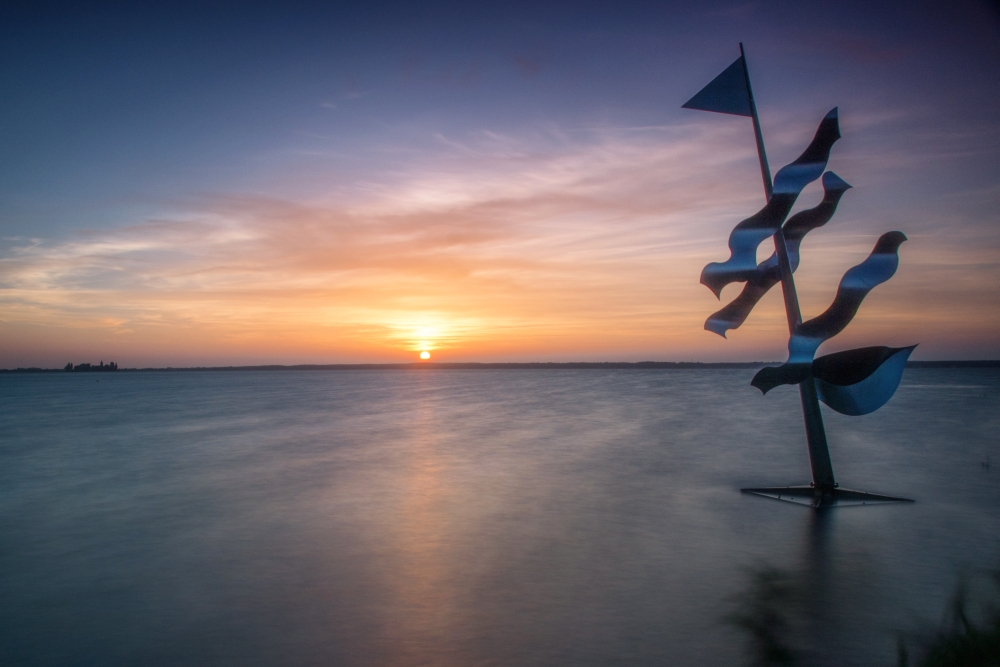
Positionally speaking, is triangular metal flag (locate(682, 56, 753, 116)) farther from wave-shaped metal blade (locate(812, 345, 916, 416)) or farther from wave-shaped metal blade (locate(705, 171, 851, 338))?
wave-shaped metal blade (locate(812, 345, 916, 416))

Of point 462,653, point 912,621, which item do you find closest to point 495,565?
point 462,653

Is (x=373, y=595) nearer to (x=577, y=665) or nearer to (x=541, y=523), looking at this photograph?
(x=577, y=665)

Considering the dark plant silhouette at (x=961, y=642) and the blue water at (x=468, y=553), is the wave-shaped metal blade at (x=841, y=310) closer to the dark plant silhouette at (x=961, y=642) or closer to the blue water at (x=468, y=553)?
the blue water at (x=468, y=553)

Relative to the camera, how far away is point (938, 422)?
1922 centimetres

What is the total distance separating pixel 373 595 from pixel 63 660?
6.42 ft

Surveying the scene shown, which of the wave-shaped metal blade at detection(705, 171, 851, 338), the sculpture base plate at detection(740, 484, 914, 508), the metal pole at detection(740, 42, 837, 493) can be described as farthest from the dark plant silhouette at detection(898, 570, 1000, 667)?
the wave-shaped metal blade at detection(705, 171, 851, 338)

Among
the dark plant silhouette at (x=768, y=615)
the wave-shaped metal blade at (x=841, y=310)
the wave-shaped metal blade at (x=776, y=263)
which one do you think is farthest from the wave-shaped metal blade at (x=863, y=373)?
the dark plant silhouette at (x=768, y=615)

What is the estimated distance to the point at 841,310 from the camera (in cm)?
634

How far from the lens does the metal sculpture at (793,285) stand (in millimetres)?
6348

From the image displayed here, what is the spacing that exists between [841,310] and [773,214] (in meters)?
1.23

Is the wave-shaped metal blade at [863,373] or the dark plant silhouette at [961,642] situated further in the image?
the wave-shaped metal blade at [863,373]

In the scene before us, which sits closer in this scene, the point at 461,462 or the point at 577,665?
the point at 577,665

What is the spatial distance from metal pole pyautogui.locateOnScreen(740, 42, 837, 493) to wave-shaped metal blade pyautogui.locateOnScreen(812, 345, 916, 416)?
0.37 meters

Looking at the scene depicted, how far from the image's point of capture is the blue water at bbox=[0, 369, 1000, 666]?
4.00 meters
